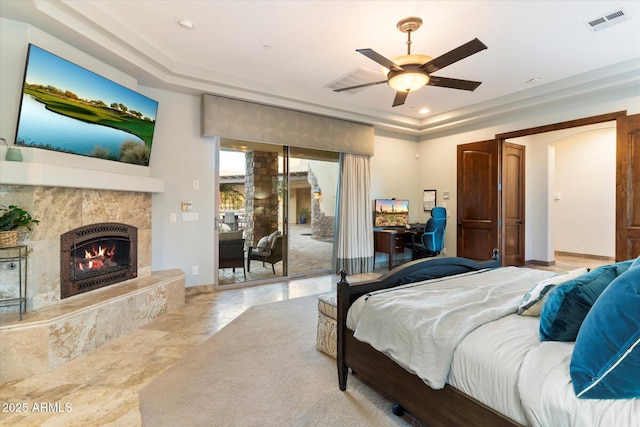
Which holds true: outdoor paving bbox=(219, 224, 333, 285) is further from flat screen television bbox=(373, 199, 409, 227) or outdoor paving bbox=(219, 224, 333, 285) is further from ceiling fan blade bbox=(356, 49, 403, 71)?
ceiling fan blade bbox=(356, 49, 403, 71)

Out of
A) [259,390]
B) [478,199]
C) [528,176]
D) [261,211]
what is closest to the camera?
[259,390]

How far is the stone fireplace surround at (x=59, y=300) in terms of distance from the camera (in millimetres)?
2359

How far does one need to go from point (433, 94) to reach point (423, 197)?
2.60 metres

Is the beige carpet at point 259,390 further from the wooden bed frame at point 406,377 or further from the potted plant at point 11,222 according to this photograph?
the potted plant at point 11,222

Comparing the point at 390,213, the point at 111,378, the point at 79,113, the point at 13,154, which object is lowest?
the point at 111,378

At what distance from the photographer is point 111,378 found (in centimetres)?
235

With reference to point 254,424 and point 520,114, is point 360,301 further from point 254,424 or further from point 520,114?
point 520,114

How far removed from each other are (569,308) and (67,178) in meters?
3.78

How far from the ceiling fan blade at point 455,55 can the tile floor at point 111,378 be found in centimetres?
335

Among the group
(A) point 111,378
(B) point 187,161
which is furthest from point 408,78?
(A) point 111,378

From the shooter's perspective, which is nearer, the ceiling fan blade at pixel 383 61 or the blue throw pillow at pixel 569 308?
the blue throw pillow at pixel 569 308

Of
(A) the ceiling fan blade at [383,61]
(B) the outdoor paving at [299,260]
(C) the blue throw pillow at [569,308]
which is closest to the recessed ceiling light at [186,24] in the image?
(A) the ceiling fan blade at [383,61]

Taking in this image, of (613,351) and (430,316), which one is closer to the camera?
(613,351)

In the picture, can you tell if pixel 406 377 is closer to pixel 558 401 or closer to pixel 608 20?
pixel 558 401
